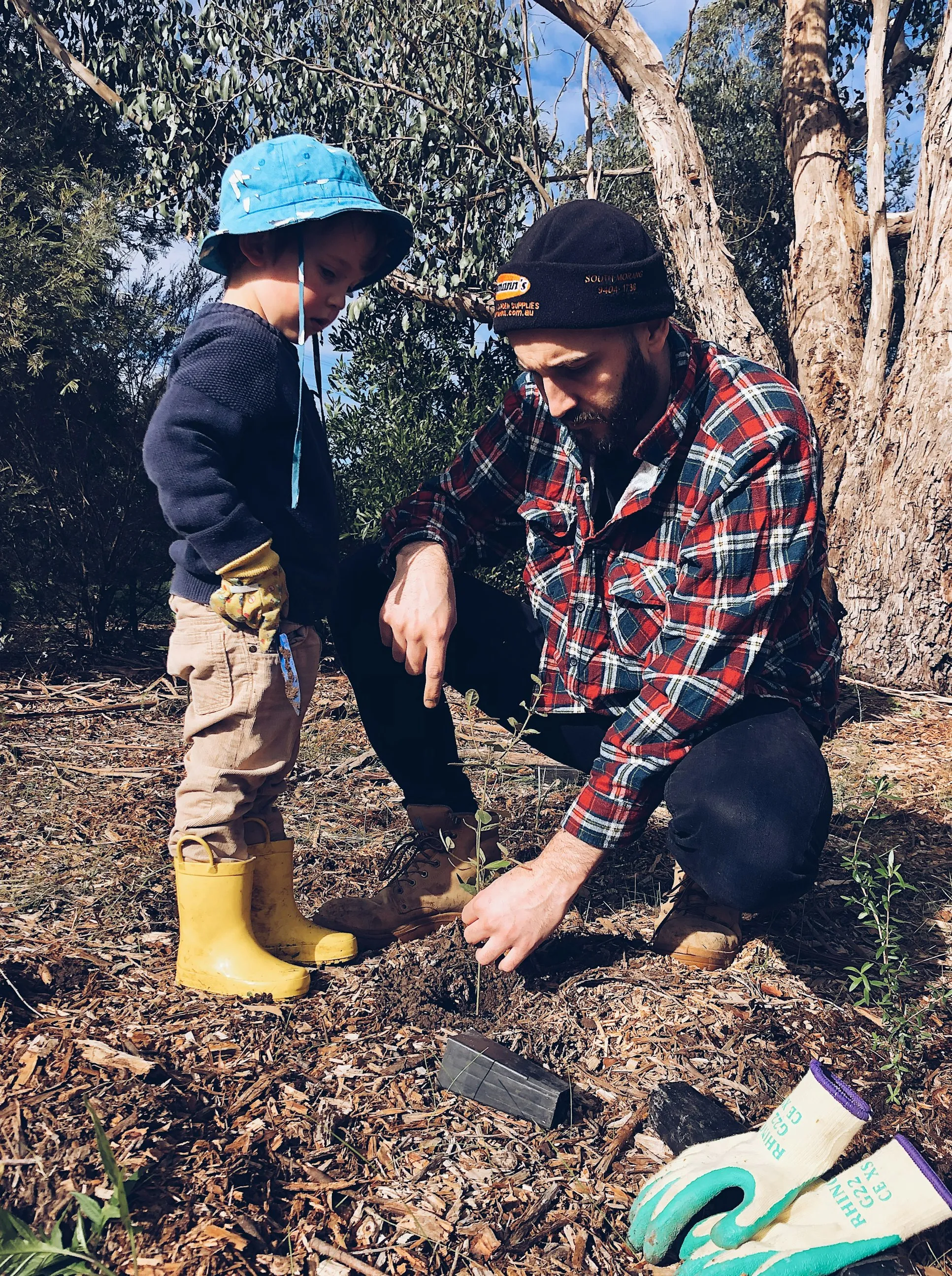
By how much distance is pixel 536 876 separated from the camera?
2152 millimetres

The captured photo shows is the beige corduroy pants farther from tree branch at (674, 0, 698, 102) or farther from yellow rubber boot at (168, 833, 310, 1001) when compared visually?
tree branch at (674, 0, 698, 102)

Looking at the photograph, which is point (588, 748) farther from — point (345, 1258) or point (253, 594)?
point (345, 1258)

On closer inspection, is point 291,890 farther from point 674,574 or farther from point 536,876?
point 674,574

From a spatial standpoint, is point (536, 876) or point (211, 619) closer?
point (536, 876)

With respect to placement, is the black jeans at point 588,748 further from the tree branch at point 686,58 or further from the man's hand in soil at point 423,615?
the tree branch at point 686,58

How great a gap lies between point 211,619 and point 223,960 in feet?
2.77

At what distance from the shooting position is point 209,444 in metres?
2.34

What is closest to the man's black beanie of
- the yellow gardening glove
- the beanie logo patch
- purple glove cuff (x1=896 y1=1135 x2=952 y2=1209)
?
the beanie logo patch

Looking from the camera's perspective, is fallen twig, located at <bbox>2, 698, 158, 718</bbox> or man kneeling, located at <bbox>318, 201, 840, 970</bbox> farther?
fallen twig, located at <bbox>2, 698, 158, 718</bbox>

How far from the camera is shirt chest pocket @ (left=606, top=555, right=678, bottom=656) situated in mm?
2664

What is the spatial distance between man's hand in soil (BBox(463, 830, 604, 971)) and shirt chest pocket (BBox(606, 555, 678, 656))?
0.74 metres

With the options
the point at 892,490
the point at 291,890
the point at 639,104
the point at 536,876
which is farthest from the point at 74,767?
the point at 639,104

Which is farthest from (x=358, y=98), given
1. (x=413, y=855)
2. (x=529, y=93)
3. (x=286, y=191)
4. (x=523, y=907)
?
(x=523, y=907)

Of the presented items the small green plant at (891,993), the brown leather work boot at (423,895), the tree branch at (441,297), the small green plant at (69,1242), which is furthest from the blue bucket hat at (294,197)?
the tree branch at (441,297)
